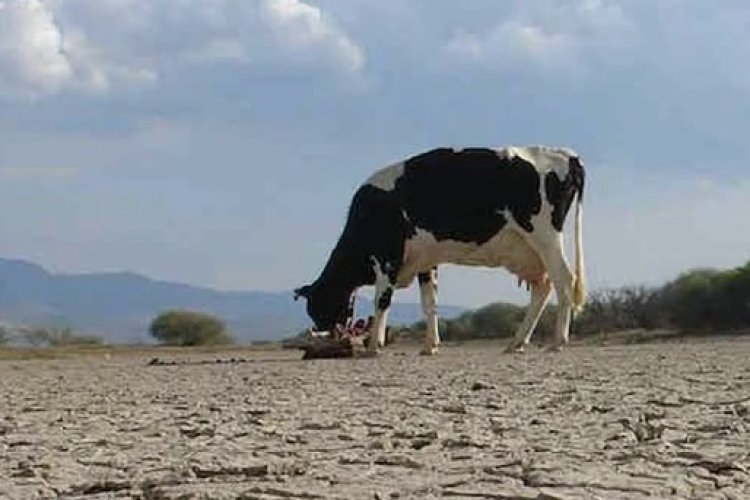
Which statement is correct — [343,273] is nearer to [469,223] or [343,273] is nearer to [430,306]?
[430,306]

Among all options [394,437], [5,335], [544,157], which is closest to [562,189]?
[544,157]

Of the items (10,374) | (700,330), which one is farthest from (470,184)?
(700,330)

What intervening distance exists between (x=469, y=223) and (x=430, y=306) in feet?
5.48

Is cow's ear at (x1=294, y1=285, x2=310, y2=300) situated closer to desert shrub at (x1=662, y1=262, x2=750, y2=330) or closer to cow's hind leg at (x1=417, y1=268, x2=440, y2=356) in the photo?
cow's hind leg at (x1=417, y1=268, x2=440, y2=356)

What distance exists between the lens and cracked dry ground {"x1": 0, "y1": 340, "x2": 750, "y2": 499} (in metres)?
6.97

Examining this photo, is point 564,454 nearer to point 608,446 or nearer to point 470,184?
point 608,446

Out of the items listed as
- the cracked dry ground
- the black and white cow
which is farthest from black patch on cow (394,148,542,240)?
the cracked dry ground

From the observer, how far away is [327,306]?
2378cm

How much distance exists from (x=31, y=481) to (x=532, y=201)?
14.6 metres

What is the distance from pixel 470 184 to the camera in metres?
21.9

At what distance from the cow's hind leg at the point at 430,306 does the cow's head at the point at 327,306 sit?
1.25 meters

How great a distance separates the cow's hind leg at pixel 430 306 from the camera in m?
22.7

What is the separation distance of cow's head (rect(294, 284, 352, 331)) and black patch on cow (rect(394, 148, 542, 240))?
7.05 feet

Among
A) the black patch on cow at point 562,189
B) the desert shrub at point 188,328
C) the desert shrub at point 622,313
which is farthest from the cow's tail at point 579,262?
the desert shrub at point 188,328
